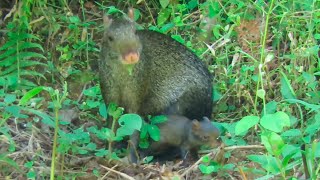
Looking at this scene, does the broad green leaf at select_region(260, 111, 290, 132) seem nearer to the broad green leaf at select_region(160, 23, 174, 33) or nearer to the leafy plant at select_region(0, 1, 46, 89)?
the leafy plant at select_region(0, 1, 46, 89)

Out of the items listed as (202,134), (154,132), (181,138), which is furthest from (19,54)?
(202,134)

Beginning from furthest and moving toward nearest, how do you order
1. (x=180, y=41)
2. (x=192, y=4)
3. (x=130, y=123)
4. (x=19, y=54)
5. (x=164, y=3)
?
(x=192, y=4)
(x=164, y=3)
(x=180, y=41)
(x=19, y=54)
(x=130, y=123)

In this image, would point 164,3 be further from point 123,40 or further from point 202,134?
point 202,134

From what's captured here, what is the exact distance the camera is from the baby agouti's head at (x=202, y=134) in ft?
16.9

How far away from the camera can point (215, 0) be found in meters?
6.38

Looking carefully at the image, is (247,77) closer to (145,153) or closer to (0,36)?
(145,153)

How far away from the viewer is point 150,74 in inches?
219

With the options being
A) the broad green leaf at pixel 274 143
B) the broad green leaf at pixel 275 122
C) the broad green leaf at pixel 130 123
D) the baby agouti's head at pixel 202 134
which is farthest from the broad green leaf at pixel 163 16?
the broad green leaf at pixel 274 143

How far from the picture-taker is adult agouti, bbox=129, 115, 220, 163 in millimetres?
5150

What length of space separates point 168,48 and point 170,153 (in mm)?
859

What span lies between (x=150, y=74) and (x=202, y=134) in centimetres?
65

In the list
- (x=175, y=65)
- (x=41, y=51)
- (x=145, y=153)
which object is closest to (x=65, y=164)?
(x=145, y=153)

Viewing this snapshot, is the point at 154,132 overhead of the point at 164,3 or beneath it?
beneath

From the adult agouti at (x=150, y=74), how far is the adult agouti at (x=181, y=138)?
0.90 ft
